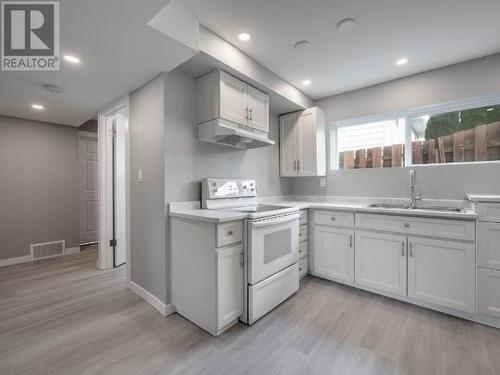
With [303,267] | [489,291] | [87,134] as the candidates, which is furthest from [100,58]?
[489,291]

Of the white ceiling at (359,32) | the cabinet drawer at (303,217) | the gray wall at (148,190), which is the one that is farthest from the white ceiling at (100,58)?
the cabinet drawer at (303,217)

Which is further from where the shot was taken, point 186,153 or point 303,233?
point 303,233

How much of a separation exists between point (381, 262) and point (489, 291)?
2.51 feet

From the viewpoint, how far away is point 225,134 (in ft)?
Answer: 6.82

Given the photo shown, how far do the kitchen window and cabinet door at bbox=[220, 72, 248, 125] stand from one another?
1.62m

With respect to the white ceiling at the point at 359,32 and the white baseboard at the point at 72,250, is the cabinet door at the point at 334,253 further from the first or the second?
the white baseboard at the point at 72,250

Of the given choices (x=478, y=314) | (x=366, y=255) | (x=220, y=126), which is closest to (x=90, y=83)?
(x=220, y=126)

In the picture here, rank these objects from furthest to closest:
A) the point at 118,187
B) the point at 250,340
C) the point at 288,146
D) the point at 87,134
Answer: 1. the point at 87,134
2. the point at 288,146
3. the point at 118,187
4. the point at 250,340

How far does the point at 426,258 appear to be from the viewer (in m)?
2.05

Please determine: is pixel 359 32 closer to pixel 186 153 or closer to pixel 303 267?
pixel 186 153

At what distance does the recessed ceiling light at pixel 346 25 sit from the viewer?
5.88ft

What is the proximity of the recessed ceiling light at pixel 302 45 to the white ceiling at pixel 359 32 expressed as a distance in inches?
2.0

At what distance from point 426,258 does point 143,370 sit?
2412 millimetres

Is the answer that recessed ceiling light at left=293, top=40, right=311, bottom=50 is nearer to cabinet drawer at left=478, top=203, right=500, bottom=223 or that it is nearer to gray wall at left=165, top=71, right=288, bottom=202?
gray wall at left=165, top=71, right=288, bottom=202
